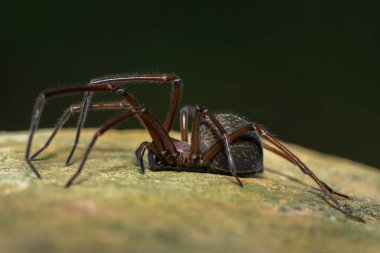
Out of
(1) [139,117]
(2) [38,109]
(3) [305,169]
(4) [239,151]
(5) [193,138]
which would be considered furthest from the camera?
(5) [193,138]

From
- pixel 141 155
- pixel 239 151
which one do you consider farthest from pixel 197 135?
pixel 141 155

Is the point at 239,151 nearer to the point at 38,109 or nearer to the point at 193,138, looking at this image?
the point at 193,138

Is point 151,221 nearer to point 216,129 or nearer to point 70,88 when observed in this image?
point 70,88

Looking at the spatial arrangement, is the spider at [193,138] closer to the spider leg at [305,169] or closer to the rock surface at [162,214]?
the spider leg at [305,169]

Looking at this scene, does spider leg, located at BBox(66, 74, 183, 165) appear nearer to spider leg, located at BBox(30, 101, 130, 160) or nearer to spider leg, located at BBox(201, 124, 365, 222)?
spider leg, located at BBox(30, 101, 130, 160)

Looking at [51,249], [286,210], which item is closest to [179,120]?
[286,210]
